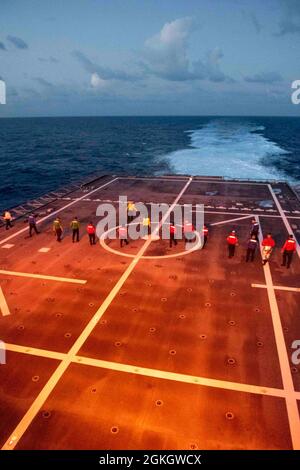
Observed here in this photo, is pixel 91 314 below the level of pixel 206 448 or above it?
above

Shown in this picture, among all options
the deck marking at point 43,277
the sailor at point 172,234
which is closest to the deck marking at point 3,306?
the deck marking at point 43,277

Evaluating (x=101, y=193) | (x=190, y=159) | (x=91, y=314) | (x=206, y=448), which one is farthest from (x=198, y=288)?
(x=190, y=159)

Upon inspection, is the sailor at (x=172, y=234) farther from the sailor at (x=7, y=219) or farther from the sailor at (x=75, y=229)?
the sailor at (x=7, y=219)

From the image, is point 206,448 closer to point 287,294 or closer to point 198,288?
point 198,288

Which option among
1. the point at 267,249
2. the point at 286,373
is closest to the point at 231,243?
the point at 267,249

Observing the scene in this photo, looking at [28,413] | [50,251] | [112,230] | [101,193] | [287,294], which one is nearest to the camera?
[28,413]
